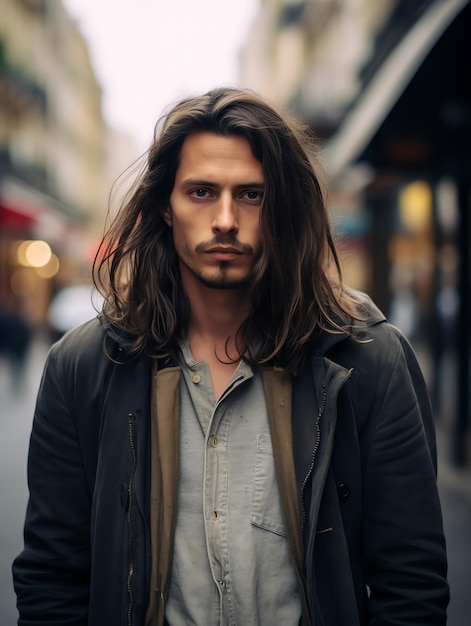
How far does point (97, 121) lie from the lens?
61719 millimetres

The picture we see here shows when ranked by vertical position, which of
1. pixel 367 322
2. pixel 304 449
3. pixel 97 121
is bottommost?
pixel 304 449

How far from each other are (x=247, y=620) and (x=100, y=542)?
440 millimetres

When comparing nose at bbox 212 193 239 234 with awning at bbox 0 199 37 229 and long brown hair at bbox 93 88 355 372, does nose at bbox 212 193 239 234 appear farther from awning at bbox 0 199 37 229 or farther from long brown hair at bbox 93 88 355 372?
awning at bbox 0 199 37 229

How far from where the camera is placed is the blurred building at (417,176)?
6.40 metres

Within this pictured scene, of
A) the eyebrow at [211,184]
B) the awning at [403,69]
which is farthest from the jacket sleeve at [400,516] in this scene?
the awning at [403,69]

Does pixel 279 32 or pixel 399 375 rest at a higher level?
pixel 279 32

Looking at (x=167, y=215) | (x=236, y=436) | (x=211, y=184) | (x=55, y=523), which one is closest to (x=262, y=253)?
(x=211, y=184)

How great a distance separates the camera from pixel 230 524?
6.46ft

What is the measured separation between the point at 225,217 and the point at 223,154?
201 mm

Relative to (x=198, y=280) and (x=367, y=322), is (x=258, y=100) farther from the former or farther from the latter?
(x=367, y=322)

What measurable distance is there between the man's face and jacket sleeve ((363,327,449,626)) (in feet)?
1.66

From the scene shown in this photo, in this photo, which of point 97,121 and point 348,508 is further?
point 97,121

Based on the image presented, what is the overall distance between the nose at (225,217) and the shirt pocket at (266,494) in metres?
0.59

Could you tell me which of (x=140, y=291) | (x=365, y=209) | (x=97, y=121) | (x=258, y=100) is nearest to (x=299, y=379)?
(x=140, y=291)
